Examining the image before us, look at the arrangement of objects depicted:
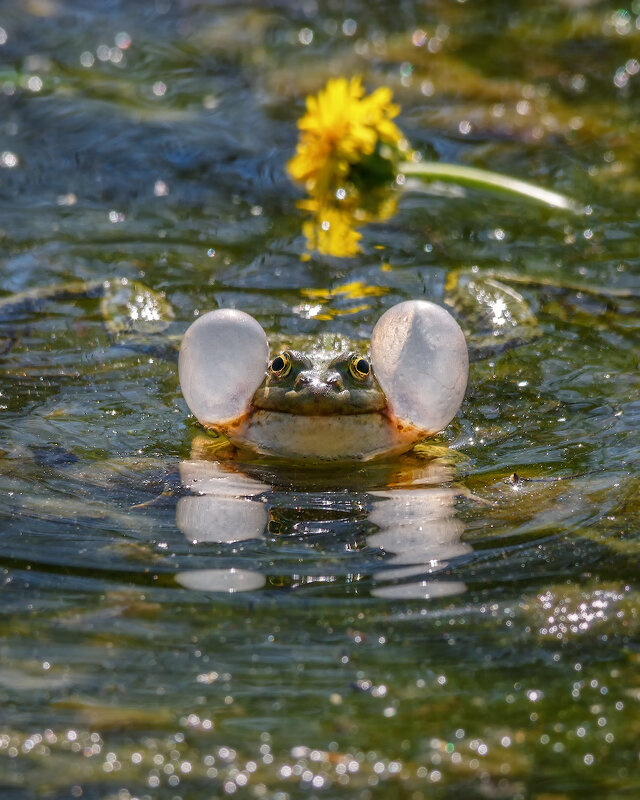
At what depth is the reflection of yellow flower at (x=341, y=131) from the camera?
5.89 metres

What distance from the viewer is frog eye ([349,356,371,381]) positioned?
3867mm

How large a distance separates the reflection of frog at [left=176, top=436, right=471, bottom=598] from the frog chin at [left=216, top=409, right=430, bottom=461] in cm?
5

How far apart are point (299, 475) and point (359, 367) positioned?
404 millimetres

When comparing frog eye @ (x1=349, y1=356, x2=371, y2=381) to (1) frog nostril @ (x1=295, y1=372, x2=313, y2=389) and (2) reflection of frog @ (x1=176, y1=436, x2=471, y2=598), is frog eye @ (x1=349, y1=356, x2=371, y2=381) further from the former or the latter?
(2) reflection of frog @ (x1=176, y1=436, x2=471, y2=598)

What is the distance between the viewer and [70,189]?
6.78 meters

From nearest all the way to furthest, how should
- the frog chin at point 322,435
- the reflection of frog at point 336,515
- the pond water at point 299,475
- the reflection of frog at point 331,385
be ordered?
the pond water at point 299,475 < the reflection of frog at point 336,515 < the reflection of frog at point 331,385 < the frog chin at point 322,435

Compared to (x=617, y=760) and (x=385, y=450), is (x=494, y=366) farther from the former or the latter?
(x=617, y=760)

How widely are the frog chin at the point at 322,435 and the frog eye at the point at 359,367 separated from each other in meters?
0.13

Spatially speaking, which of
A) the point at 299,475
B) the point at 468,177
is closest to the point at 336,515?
the point at 299,475

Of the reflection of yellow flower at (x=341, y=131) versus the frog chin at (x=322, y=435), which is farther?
the reflection of yellow flower at (x=341, y=131)

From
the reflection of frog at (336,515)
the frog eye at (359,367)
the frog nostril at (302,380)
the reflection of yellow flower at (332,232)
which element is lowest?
the reflection of frog at (336,515)

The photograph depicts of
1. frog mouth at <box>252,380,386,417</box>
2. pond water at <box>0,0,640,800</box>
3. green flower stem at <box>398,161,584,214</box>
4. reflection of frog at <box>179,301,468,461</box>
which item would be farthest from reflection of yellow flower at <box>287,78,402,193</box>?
frog mouth at <box>252,380,386,417</box>

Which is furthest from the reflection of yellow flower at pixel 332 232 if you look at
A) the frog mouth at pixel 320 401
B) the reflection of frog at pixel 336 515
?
the frog mouth at pixel 320 401

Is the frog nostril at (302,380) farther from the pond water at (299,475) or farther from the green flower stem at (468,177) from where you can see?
the green flower stem at (468,177)
